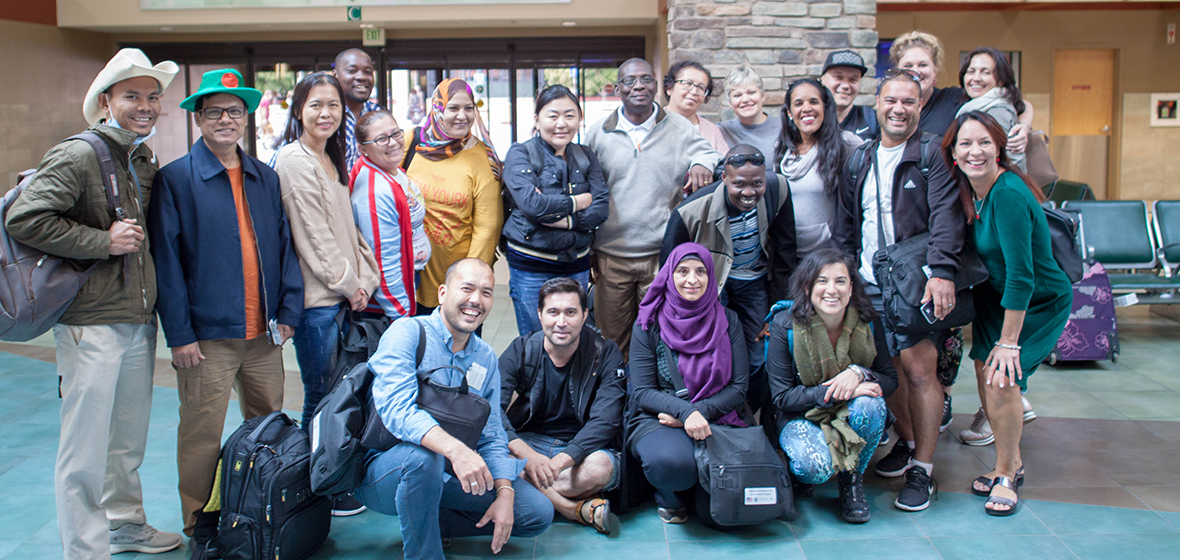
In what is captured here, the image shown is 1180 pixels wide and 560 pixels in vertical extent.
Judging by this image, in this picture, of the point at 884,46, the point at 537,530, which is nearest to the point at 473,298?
the point at 537,530

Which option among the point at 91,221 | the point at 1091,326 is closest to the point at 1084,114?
the point at 1091,326

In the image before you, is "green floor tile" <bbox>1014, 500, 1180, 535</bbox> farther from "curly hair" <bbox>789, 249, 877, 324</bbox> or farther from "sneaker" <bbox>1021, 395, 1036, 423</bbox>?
"sneaker" <bbox>1021, 395, 1036, 423</bbox>

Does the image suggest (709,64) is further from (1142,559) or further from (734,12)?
(1142,559)

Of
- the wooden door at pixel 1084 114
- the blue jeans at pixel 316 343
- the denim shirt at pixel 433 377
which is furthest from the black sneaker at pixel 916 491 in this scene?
the wooden door at pixel 1084 114

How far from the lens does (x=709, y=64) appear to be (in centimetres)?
618

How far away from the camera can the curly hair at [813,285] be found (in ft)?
10.5

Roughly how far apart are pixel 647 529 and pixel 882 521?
0.87 m

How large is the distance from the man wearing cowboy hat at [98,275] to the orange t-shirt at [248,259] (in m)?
0.27

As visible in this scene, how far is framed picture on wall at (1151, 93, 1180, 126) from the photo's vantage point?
34.7 feet

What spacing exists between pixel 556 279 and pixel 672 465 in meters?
0.80

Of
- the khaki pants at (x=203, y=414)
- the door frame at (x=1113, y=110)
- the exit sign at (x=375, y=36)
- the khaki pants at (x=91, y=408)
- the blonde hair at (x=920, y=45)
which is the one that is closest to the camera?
the khaki pants at (x=91, y=408)

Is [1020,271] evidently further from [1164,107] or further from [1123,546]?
[1164,107]

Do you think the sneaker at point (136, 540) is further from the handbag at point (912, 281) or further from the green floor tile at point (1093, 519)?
the green floor tile at point (1093, 519)

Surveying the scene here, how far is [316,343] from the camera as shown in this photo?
121 inches
